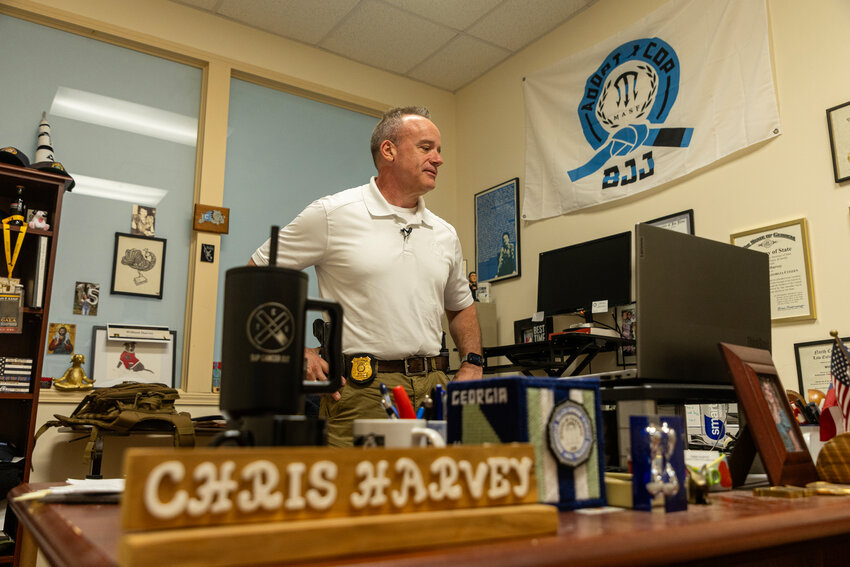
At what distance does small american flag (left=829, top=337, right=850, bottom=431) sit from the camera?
1.20 meters

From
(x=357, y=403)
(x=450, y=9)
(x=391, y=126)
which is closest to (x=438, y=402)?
(x=357, y=403)

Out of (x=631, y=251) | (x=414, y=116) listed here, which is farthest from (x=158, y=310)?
(x=631, y=251)

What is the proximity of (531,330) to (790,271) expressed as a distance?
4.67ft

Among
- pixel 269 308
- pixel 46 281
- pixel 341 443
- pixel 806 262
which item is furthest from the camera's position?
pixel 46 281

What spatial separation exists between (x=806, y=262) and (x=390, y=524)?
2719 mm

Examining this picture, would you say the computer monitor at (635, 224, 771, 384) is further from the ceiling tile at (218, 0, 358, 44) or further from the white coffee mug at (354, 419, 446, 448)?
the ceiling tile at (218, 0, 358, 44)

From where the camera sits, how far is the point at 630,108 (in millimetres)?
3490

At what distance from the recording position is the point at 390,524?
18.9 inches

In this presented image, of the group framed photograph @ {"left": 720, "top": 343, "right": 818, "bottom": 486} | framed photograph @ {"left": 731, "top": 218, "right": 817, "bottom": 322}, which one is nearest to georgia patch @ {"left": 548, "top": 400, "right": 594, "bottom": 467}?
framed photograph @ {"left": 720, "top": 343, "right": 818, "bottom": 486}

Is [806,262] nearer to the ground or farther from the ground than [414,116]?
nearer to the ground

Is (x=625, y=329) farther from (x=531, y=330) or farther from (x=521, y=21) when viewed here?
(x=521, y=21)

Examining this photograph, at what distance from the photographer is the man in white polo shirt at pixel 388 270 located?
1.93 m

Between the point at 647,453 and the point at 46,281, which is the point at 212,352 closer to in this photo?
the point at 46,281

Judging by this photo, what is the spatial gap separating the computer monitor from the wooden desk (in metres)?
0.30
